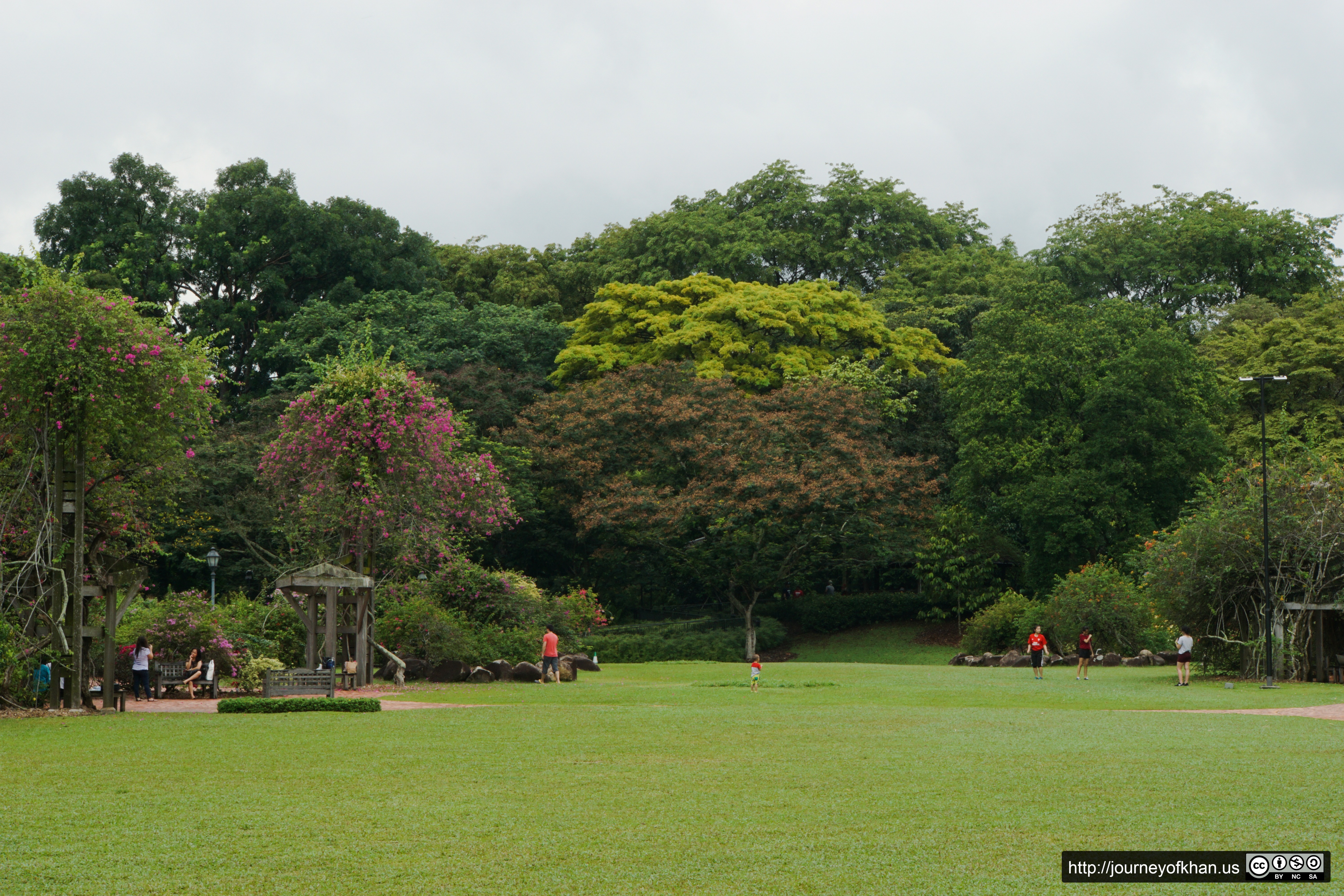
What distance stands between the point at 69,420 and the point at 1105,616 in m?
27.4

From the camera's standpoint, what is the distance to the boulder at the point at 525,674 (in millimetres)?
26266

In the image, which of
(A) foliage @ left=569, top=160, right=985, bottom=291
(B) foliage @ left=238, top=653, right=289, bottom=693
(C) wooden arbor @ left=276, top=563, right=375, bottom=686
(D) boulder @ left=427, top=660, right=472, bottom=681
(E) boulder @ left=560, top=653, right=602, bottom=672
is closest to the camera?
(B) foliage @ left=238, top=653, right=289, bottom=693

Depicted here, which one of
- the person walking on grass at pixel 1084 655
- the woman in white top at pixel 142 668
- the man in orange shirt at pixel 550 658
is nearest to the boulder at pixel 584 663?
the man in orange shirt at pixel 550 658

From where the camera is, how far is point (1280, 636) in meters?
27.1

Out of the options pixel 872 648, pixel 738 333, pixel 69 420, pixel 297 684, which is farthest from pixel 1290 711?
pixel 738 333

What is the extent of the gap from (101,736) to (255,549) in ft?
71.6

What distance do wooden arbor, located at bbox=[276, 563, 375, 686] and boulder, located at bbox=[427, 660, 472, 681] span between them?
51.7 inches

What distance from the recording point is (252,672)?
22.7 m

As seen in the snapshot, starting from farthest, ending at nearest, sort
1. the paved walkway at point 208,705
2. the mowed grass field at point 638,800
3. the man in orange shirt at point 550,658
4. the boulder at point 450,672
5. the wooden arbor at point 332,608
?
the boulder at point 450,672
the man in orange shirt at point 550,658
the wooden arbor at point 332,608
the paved walkway at point 208,705
the mowed grass field at point 638,800

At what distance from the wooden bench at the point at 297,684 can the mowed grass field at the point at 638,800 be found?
70.0 inches

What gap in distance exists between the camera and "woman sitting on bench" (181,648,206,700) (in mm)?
21906

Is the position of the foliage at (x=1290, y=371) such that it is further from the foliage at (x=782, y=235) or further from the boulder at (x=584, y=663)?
the boulder at (x=584, y=663)

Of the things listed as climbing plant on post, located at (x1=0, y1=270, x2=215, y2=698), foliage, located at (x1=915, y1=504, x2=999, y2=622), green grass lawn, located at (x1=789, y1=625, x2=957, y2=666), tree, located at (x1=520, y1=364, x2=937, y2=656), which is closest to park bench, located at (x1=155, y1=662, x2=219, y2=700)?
climbing plant on post, located at (x1=0, y1=270, x2=215, y2=698)

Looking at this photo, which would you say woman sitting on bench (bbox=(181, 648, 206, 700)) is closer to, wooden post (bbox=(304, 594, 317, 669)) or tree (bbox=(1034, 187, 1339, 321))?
wooden post (bbox=(304, 594, 317, 669))
